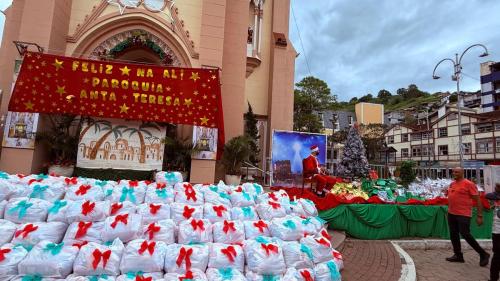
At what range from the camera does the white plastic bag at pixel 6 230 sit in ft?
10.6

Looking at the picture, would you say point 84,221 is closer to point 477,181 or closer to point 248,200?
point 248,200

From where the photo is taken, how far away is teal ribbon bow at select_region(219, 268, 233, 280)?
319 cm

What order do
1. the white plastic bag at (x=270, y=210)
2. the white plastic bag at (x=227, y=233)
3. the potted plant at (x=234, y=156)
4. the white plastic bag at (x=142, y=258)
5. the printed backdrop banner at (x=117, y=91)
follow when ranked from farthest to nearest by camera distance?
the potted plant at (x=234, y=156) < the printed backdrop banner at (x=117, y=91) < the white plastic bag at (x=270, y=210) < the white plastic bag at (x=227, y=233) < the white plastic bag at (x=142, y=258)

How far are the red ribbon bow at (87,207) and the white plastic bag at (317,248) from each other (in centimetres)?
268

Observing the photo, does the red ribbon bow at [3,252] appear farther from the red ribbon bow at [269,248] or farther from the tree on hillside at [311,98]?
the tree on hillside at [311,98]

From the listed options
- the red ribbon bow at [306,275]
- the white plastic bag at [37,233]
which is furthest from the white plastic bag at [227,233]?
the white plastic bag at [37,233]

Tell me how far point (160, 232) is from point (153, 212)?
36 cm

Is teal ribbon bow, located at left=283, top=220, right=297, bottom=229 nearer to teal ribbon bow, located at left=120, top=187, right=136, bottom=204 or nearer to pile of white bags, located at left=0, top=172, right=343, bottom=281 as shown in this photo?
pile of white bags, located at left=0, top=172, right=343, bottom=281

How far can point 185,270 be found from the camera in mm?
3242

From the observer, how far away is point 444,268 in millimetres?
5352

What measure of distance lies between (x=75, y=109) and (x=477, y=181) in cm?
1431

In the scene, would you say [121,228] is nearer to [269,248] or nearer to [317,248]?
[269,248]

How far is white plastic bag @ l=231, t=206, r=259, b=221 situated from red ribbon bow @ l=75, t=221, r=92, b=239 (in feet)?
5.90

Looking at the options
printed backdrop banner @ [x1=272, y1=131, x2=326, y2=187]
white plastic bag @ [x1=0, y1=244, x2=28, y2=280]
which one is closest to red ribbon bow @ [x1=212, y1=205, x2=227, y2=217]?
white plastic bag @ [x1=0, y1=244, x2=28, y2=280]
